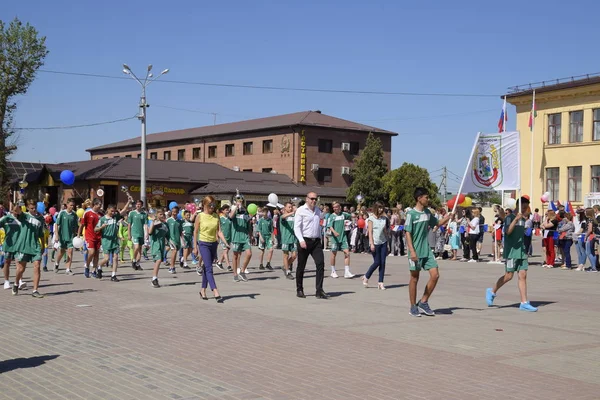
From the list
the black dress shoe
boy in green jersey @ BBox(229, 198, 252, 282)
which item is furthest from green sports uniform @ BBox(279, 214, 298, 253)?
the black dress shoe

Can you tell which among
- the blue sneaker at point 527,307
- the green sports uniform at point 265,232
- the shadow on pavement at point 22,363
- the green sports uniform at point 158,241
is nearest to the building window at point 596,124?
the green sports uniform at point 265,232

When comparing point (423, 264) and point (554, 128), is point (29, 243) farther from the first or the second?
point (554, 128)

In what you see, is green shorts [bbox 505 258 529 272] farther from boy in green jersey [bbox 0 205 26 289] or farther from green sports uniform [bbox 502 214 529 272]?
boy in green jersey [bbox 0 205 26 289]

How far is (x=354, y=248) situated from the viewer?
31.8 metres

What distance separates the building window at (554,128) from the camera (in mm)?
51594

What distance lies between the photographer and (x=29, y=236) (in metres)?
13.5

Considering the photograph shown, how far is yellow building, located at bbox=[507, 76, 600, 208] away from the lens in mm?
49094

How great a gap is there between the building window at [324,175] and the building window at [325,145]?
1805mm

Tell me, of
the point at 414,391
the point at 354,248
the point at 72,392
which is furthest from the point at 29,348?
the point at 354,248

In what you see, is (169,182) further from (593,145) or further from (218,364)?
(218,364)

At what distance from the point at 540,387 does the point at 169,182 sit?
53048mm

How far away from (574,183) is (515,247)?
41831mm

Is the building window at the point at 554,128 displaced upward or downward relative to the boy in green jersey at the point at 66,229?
upward

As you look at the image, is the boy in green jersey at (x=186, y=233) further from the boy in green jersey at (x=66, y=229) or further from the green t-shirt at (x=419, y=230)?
the green t-shirt at (x=419, y=230)
